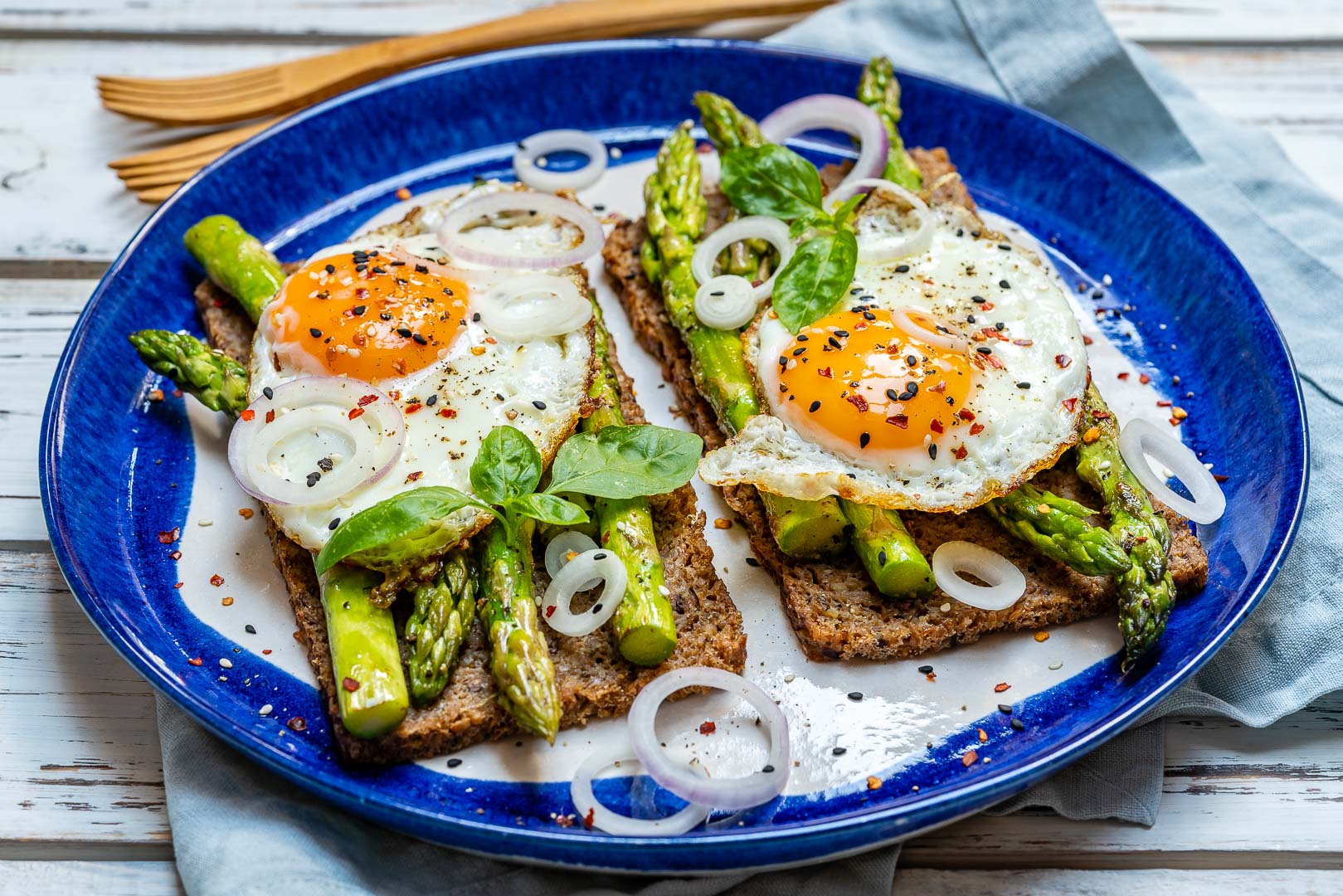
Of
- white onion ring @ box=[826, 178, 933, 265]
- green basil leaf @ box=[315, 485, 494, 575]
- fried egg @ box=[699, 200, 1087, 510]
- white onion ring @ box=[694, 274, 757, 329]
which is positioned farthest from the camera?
white onion ring @ box=[826, 178, 933, 265]

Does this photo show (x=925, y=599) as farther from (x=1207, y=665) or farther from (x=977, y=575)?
(x=1207, y=665)

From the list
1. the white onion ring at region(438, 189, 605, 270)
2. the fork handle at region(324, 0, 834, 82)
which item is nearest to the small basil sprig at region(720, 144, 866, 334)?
the white onion ring at region(438, 189, 605, 270)

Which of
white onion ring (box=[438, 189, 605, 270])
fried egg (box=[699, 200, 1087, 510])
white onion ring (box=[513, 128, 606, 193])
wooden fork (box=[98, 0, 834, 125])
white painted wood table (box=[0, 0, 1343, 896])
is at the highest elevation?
wooden fork (box=[98, 0, 834, 125])

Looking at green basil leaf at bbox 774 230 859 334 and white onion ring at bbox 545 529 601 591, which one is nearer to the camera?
white onion ring at bbox 545 529 601 591

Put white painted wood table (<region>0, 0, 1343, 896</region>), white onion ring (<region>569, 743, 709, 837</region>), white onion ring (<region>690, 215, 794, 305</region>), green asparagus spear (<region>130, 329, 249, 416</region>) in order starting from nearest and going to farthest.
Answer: white onion ring (<region>569, 743, 709, 837</region>) → white painted wood table (<region>0, 0, 1343, 896</region>) → green asparagus spear (<region>130, 329, 249, 416</region>) → white onion ring (<region>690, 215, 794, 305</region>)

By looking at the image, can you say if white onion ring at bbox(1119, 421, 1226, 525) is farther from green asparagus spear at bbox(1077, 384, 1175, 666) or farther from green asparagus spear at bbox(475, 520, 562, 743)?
green asparagus spear at bbox(475, 520, 562, 743)

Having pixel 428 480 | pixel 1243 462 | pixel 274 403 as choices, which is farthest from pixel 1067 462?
pixel 274 403

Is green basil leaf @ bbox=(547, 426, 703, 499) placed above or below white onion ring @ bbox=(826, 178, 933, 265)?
below

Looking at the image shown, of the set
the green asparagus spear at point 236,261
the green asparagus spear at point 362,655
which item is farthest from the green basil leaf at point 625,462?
the green asparagus spear at point 236,261

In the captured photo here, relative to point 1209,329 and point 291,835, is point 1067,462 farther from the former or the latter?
point 291,835
